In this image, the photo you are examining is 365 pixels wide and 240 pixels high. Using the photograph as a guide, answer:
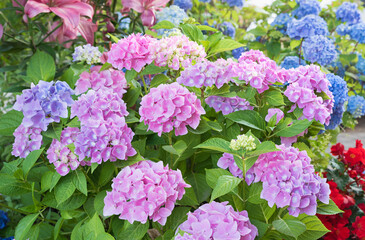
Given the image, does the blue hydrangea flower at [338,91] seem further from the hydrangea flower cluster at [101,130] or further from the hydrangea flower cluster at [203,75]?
the hydrangea flower cluster at [101,130]

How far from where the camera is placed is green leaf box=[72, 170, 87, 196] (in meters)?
0.90

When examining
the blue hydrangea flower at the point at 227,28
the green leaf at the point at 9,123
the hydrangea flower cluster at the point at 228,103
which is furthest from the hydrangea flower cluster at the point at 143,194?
the blue hydrangea flower at the point at 227,28

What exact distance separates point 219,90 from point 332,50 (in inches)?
31.6

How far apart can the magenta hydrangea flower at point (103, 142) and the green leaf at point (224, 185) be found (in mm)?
232

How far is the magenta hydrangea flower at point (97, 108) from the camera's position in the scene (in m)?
0.86

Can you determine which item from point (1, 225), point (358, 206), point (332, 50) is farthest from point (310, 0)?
point (1, 225)

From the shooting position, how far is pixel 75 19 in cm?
128

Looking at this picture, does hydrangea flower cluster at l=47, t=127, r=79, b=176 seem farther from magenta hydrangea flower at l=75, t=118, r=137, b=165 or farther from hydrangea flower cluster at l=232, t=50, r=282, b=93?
hydrangea flower cluster at l=232, t=50, r=282, b=93

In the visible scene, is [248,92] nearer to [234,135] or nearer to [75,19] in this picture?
[234,135]

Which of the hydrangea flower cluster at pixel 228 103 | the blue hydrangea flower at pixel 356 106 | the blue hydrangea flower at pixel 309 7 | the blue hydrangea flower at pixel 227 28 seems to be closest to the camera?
the hydrangea flower cluster at pixel 228 103

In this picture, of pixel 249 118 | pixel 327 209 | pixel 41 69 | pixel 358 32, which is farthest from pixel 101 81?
pixel 358 32

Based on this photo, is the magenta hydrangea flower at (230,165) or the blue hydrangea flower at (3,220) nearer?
the magenta hydrangea flower at (230,165)

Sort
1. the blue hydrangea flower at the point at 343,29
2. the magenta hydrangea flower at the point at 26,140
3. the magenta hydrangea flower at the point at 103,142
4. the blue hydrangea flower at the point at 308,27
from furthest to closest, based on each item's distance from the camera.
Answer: the blue hydrangea flower at the point at 343,29 → the blue hydrangea flower at the point at 308,27 → the magenta hydrangea flower at the point at 26,140 → the magenta hydrangea flower at the point at 103,142

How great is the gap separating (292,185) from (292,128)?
8.7 inches
